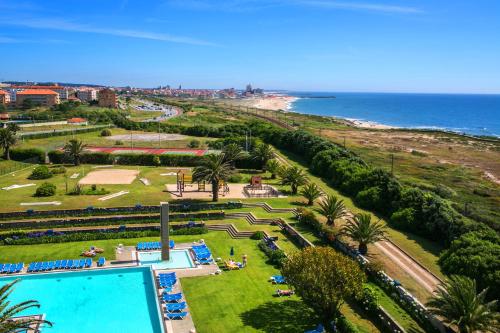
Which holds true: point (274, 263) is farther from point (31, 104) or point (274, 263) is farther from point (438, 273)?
point (31, 104)

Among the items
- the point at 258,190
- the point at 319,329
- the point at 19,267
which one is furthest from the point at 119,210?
the point at 319,329

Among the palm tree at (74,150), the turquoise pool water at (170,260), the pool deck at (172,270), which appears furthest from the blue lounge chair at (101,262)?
the palm tree at (74,150)

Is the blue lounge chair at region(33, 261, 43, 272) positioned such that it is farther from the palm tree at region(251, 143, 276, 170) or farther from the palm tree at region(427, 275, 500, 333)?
the palm tree at region(251, 143, 276, 170)

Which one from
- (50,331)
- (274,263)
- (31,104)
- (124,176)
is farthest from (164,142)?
(31,104)

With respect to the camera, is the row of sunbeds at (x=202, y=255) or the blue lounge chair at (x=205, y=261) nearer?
the blue lounge chair at (x=205, y=261)

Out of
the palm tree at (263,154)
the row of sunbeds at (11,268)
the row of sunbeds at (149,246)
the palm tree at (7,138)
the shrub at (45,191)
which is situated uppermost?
the palm tree at (7,138)

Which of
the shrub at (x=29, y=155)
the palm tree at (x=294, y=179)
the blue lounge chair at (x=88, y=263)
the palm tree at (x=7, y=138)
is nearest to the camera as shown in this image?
the blue lounge chair at (x=88, y=263)

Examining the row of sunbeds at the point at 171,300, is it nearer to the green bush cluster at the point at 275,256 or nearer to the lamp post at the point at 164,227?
the lamp post at the point at 164,227
